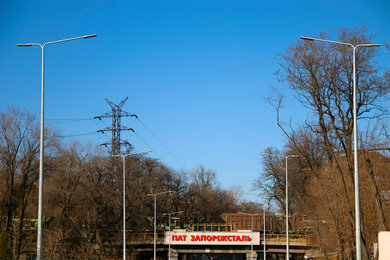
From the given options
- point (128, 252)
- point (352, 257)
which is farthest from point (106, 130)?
point (352, 257)

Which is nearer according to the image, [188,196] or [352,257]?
[352,257]

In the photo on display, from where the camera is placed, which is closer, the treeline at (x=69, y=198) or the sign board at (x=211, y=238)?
the treeline at (x=69, y=198)

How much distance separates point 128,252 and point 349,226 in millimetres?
29887

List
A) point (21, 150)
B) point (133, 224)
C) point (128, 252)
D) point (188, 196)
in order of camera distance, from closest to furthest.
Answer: point (21, 150) → point (128, 252) → point (133, 224) → point (188, 196)

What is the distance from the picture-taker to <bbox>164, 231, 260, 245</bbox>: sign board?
6838 centimetres

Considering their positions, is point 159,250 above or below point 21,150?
below

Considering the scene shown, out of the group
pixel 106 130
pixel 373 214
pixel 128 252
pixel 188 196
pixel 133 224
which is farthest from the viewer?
pixel 188 196

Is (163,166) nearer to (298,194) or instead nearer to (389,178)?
(298,194)

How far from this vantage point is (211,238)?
225 feet

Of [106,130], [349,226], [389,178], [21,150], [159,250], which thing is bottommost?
[159,250]

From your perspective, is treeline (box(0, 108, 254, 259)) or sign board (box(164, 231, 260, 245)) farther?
sign board (box(164, 231, 260, 245))

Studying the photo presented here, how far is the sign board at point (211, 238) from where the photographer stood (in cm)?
6838

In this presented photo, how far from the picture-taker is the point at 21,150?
164 ft

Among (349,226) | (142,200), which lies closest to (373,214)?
(349,226)
